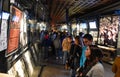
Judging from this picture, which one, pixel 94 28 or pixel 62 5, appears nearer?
pixel 94 28

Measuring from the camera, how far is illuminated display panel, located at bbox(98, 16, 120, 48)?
15320mm

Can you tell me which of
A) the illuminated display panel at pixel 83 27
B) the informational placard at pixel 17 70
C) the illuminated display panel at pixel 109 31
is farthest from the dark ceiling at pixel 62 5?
the informational placard at pixel 17 70

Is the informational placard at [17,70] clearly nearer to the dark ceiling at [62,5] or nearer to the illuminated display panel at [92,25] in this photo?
the dark ceiling at [62,5]

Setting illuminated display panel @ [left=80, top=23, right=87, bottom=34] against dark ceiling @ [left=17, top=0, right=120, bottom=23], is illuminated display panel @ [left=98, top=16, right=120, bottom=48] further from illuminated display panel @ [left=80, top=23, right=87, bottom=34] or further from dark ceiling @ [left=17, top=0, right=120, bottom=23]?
illuminated display panel @ [left=80, top=23, right=87, bottom=34]

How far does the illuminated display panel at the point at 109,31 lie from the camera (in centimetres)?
1532

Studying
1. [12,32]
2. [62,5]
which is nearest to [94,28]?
[62,5]

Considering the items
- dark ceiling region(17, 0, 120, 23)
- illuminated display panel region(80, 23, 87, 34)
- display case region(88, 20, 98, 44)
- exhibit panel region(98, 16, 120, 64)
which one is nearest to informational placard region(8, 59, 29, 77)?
dark ceiling region(17, 0, 120, 23)

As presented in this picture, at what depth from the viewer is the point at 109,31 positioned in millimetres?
16359

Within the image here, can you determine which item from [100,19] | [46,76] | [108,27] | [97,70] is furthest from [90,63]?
[100,19]

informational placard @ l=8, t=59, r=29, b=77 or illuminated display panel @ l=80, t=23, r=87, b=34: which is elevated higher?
illuminated display panel @ l=80, t=23, r=87, b=34

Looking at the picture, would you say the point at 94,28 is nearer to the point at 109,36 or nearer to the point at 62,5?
the point at 109,36

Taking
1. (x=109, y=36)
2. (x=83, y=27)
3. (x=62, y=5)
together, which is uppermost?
(x=62, y=5)

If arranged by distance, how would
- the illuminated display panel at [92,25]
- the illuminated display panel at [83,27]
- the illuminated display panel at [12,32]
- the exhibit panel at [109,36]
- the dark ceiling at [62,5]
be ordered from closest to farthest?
the illuminated display panel at [12,32] → the dark ceiling at [62,5] → the exhibit panel at [109,36] → the illuminated display panel at [92,25] → the illuminated display panel at [83,27]

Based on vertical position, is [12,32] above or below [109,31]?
below
